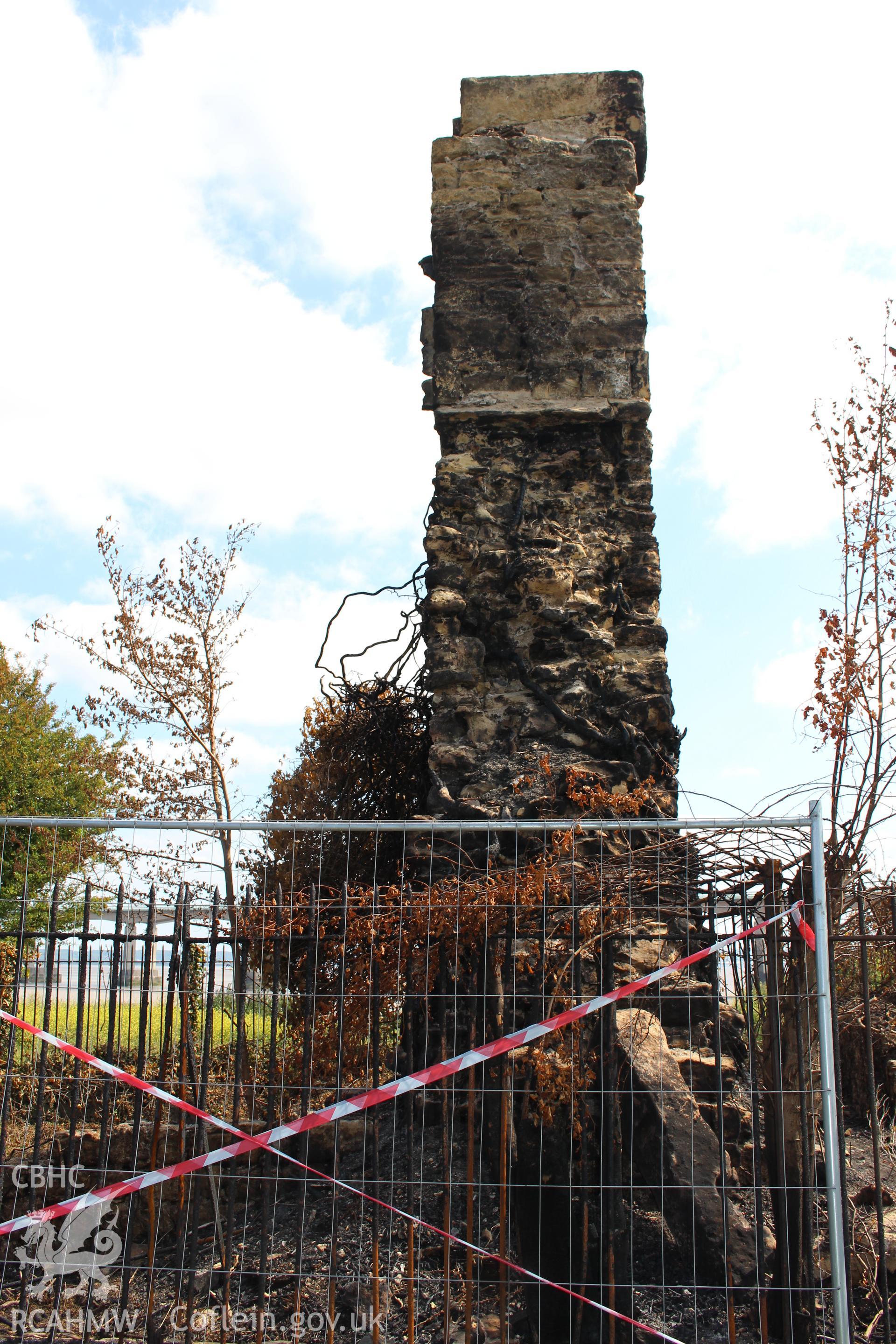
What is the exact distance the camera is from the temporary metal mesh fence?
341 cm

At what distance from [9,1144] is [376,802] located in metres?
2.97

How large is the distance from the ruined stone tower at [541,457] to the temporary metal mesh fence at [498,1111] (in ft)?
2.18

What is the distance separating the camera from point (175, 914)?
374 cm

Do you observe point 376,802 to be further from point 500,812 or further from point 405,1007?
point 405,1007

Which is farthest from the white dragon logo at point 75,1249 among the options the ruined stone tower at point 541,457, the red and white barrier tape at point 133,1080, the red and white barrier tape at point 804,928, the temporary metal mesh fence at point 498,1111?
the red and white barrier tape at point 804,928

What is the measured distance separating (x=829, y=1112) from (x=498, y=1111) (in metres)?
1.46

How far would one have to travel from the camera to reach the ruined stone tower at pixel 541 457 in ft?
17.9

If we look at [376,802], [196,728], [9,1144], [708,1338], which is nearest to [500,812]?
[376,802]

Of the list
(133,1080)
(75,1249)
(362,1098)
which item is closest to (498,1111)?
(362,1098)

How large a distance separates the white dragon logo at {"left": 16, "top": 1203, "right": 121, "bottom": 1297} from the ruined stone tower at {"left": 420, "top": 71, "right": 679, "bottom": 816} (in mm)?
2351

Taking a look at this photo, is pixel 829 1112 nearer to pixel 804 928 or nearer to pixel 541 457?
A: pixel 804 928

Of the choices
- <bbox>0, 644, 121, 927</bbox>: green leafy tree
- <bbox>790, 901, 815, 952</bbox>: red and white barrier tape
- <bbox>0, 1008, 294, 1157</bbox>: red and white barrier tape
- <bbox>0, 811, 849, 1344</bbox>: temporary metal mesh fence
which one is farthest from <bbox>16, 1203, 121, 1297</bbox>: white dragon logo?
<bbox>0, 644, 121, 927</bbox>: green leafy tree

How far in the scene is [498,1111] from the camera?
4.17 meters

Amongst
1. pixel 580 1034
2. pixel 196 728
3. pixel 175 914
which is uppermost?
pixel 196 728
